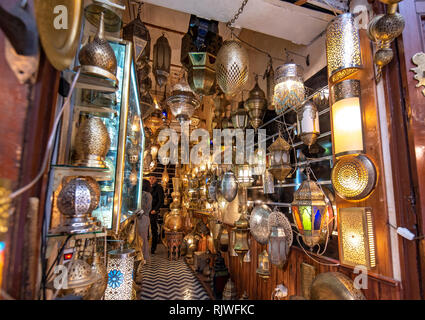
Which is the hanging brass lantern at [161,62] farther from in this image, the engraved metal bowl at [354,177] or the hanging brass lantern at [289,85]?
the engraved metal bowl at [354,177]

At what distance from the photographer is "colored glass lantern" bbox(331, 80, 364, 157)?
1.39 metres

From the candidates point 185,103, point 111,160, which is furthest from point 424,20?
point 111,160

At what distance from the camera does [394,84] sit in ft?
4.14

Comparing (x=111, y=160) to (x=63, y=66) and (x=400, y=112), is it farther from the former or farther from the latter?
(x=400, y=112)

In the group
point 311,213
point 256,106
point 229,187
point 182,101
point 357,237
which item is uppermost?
point 256,106

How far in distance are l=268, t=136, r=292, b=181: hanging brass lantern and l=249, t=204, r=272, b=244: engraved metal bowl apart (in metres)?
0.46

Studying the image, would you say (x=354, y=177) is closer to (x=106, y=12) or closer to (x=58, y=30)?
(x=58, y=30)

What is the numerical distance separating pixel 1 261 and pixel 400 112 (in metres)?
1.85

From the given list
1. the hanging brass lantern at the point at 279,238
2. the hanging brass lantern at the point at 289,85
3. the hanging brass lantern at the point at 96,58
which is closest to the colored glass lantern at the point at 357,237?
the hanging brass lantern at the point at 279,238

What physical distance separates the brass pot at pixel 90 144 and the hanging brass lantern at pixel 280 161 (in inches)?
56.5

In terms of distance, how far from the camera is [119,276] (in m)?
1.48

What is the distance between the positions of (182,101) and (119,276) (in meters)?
1.38

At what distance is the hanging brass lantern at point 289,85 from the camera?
5.08 ft

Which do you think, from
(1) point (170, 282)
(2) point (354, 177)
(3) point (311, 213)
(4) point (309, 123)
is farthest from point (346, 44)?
(1) point (170, 282)
